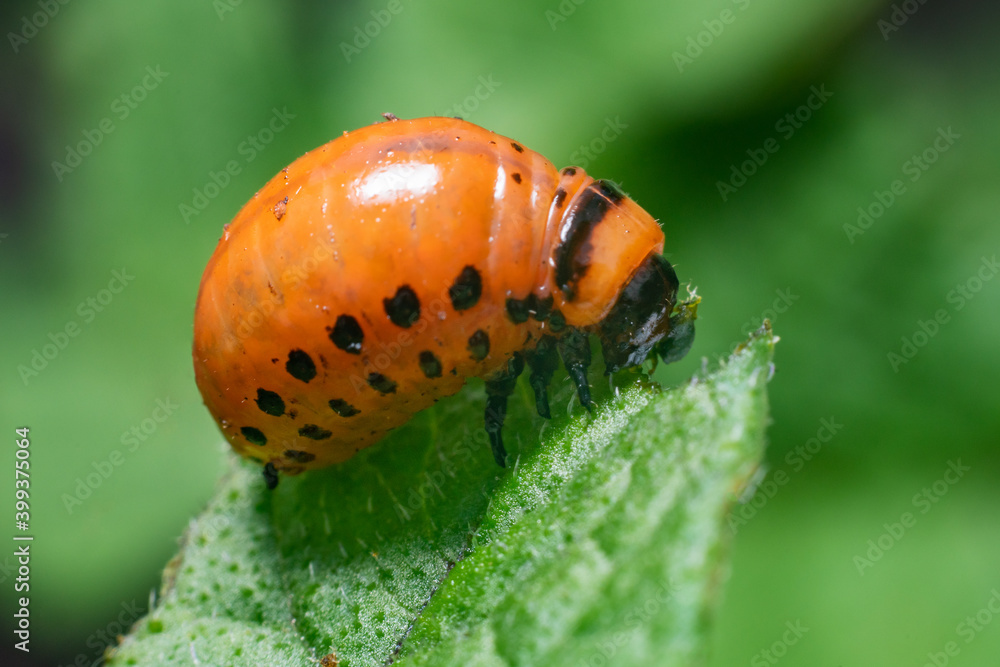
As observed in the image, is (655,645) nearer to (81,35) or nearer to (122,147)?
(122,147)

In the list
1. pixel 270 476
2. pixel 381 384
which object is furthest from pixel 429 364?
pixel 270 476

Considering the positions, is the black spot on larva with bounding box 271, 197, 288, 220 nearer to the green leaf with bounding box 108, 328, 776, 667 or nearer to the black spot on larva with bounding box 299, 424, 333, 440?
the black spot on larva with bounding box 299, 424, 333, 440

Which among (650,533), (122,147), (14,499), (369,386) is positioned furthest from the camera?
(122,147)

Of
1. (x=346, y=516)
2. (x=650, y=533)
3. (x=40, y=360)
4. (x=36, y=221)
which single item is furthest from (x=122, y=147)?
(x=650, y=533)

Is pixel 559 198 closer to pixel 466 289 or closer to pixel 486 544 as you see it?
pixel 466 289

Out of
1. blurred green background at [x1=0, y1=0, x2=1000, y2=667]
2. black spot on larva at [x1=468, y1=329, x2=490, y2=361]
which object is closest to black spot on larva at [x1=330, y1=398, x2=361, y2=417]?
black spot on larva at [x1=468, y1=329, x2=490, y2=361]

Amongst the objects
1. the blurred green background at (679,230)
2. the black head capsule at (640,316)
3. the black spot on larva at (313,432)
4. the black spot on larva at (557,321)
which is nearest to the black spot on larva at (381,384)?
the black spot on larva at (313,432)

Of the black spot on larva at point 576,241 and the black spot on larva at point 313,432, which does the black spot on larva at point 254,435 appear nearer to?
the black spot on larva at point 313,432
